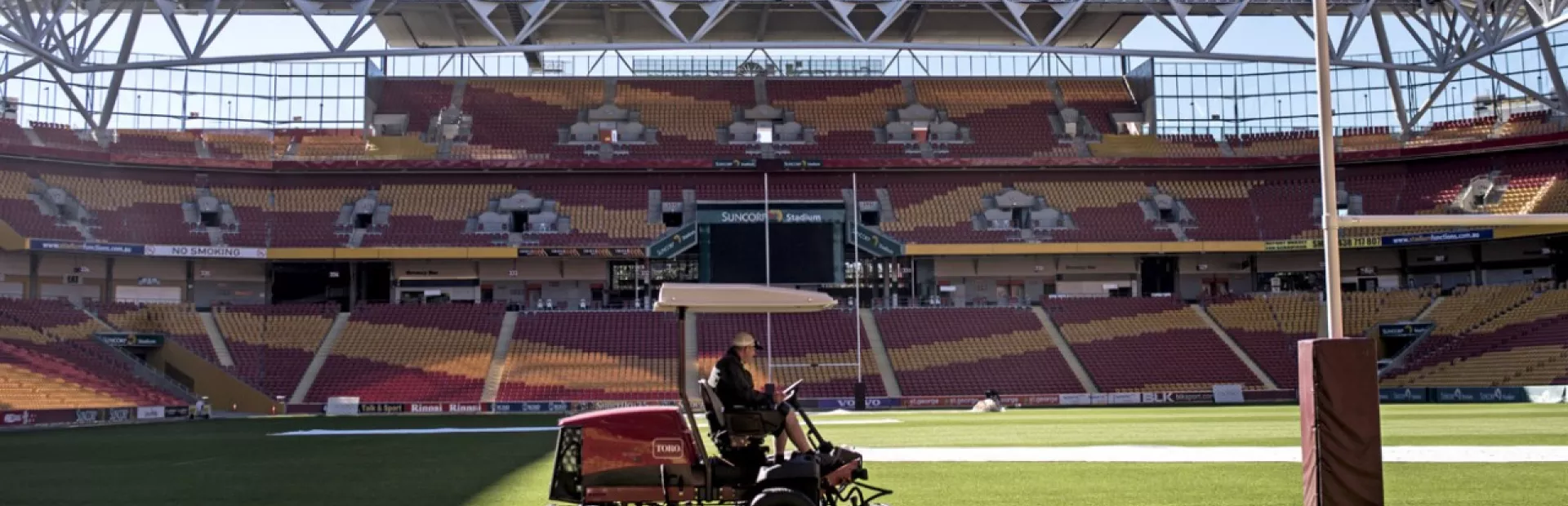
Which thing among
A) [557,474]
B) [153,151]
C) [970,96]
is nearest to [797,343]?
[970,96]

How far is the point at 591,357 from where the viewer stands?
152ft

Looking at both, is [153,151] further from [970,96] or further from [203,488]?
Result: [203,488]

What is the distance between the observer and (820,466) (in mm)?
9516

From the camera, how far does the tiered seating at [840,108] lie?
55656mm

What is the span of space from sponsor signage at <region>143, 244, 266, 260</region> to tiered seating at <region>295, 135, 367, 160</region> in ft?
17.1

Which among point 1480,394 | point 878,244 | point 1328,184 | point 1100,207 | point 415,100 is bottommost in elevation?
point 1480,394

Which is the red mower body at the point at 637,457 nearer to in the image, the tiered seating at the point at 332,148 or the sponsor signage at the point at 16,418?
the sponsor signage at the point at 16,418

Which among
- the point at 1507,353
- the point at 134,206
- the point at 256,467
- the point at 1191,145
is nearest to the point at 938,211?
the point at 1191,145

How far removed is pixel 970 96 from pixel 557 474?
51.9 m

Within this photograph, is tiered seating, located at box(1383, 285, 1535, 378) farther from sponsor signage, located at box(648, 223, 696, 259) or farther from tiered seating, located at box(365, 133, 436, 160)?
tiered seating, located at box(365, 133, 436, 160)

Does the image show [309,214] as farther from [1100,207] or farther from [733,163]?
[1100,207]

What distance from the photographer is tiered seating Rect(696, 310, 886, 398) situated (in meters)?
44.8

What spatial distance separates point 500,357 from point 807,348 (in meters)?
11.1

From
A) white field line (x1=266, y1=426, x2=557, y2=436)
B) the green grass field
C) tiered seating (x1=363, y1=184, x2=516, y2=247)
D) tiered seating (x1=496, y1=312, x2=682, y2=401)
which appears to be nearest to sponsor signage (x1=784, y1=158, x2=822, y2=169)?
tiered seating (x1=496, y1=312, x2=682, y2=401)
